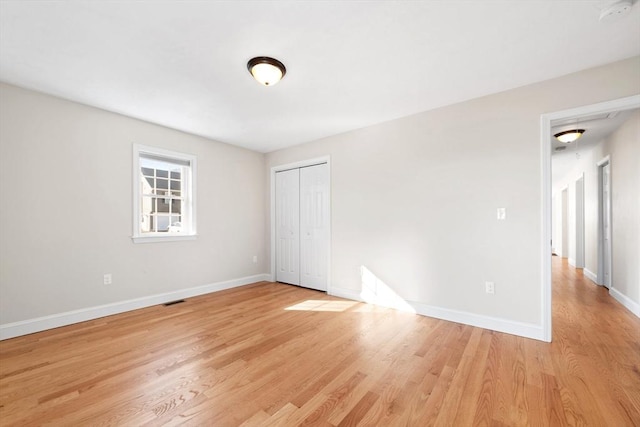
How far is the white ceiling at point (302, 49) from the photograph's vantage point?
1778mm

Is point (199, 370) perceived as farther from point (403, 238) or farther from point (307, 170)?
point (307, 170)

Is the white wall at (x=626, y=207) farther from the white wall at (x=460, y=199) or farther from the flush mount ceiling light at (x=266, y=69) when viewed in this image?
the flush mount ceiling light at (x=266, y=69)

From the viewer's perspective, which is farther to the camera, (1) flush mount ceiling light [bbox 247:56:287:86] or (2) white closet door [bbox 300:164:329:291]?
(2) white closet door [bbox 300:164:329:291]

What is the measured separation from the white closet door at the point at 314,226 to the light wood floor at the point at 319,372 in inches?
51.1


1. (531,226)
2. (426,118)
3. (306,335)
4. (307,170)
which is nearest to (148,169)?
(307,170)

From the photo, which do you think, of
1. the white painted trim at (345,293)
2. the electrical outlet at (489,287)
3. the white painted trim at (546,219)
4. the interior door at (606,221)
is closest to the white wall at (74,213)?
the white painted trim at (345,293)

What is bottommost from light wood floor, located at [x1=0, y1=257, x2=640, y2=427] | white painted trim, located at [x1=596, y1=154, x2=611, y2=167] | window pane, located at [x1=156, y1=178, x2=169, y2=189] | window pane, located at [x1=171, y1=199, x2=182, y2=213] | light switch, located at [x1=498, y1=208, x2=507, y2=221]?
light wood floor, located at [x1=0, y1=257, x2=640, y2=427]

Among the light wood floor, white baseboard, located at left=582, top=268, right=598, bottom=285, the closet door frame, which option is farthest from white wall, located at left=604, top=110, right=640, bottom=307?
the closet door frame

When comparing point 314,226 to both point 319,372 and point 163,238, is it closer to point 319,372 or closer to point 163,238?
point 163,238

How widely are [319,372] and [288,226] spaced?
316cm

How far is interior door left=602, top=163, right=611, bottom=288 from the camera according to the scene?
4188 millimetres

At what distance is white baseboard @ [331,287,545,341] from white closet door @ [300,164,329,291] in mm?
1548

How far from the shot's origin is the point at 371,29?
195 cm

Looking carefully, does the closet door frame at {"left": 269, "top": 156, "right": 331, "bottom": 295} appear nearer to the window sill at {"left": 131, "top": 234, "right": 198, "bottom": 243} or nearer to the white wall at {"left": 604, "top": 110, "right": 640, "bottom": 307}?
the window sill at {"left": 131, "top": 234, "right": 198, "bottom": 243}
